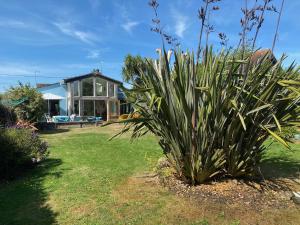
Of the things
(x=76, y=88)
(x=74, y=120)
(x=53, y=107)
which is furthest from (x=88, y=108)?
(x=74, y=120)

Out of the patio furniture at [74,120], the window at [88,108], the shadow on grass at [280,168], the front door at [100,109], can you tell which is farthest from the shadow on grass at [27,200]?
the front door at [100,109]

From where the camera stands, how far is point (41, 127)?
71.6ft

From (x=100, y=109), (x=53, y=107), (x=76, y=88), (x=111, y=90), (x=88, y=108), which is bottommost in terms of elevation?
(x=100, y=109)

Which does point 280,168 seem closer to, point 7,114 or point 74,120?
point 7,114

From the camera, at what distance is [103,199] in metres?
5.21

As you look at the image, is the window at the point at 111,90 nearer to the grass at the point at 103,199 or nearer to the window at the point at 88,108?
the window at the point at 88,108

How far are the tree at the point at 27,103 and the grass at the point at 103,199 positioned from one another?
1261 centimetres

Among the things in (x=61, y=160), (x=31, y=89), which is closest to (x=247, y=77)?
(x=61, y=160)

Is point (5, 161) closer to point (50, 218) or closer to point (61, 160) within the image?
point (61, 160)

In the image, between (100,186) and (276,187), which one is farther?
(100,186)

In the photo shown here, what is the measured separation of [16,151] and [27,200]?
7.23ft

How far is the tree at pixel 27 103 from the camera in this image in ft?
64.4

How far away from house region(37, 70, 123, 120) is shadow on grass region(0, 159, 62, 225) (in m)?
23.7

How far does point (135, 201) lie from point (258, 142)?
263 centimetres
